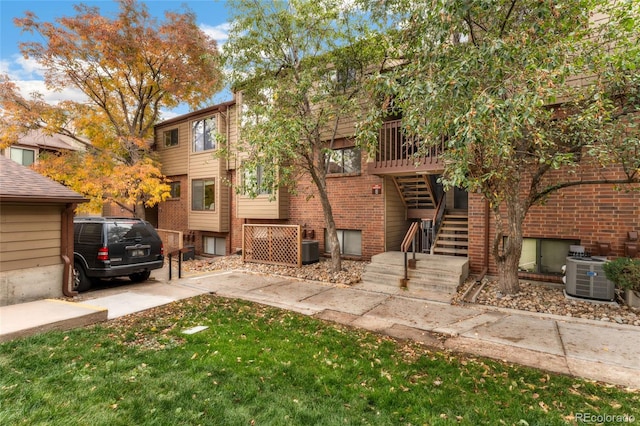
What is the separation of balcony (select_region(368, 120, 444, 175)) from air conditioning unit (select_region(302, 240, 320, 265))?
3115mm

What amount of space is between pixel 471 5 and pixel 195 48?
12738 millimetres

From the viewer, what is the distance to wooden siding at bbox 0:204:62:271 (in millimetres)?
5980

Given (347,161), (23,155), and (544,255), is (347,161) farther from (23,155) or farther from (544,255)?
(23,155)

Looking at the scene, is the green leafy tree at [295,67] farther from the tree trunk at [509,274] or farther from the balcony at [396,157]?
the tree trunk at [509,274]

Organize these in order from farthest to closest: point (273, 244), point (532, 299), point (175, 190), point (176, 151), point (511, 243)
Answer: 1. point (175, 190)
2. point (176, 151)
3. point (273, 244)
4. point (511, 243)
5. point (532, 299)

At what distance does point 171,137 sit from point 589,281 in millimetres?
17641

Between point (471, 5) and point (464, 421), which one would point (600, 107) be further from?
point (464, 421)

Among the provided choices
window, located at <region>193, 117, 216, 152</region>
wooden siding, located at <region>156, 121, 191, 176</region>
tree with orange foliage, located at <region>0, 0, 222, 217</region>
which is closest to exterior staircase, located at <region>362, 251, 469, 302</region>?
tree with orange foliage, located at <region>0, 0, 222, 217</region>

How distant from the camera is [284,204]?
41.0ft

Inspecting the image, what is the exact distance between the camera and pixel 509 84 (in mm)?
4336

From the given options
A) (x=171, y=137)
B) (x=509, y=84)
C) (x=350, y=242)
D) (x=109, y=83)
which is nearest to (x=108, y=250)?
(x=350, y=242)

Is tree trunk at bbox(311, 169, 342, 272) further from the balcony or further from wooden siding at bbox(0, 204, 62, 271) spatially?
wooden siding at bbox(0, 204, 62, 271)

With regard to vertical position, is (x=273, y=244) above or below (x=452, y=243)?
below

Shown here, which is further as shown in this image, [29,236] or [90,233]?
[90,233]
